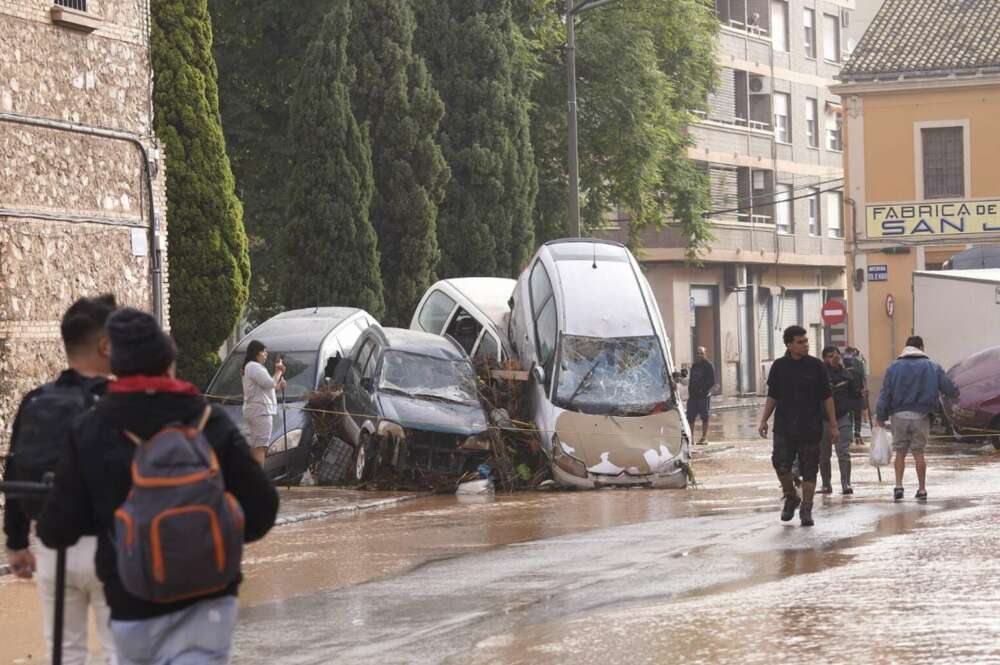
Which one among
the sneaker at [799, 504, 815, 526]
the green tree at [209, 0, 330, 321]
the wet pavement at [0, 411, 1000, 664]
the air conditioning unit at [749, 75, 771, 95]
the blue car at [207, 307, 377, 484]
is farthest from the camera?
the air conditioning unit at [749, 75, 771, 95]

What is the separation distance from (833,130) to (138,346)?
6366cm

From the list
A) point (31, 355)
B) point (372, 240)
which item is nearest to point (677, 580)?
point (31, 355)

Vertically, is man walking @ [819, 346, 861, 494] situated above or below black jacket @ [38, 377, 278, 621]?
below

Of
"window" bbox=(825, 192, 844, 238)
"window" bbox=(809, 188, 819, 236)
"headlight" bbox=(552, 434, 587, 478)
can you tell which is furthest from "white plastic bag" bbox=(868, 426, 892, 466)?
"window" bbox=(825, 192, 844, 238)

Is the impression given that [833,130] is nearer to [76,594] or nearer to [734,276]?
[734,276]

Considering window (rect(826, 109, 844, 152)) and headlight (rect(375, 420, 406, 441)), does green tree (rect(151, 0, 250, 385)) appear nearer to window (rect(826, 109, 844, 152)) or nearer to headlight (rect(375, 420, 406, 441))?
headlight (rect(375, 420, 406, 441))

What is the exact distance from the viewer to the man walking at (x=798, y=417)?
16672 millimetres

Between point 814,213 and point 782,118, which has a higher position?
point 782,118

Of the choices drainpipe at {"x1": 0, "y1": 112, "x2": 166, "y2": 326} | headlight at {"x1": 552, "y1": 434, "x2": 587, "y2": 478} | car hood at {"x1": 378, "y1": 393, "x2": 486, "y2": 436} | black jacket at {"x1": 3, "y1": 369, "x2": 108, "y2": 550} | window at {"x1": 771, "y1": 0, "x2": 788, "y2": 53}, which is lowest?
headlight at {"x1": 552, "y1": 434, "x2": 587, "y2": 478}

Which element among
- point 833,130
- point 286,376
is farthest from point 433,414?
point 833,130

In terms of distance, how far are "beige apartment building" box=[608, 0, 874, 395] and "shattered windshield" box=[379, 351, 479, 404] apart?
1245 inches

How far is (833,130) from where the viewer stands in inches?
2655

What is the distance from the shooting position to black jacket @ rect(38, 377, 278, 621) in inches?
217

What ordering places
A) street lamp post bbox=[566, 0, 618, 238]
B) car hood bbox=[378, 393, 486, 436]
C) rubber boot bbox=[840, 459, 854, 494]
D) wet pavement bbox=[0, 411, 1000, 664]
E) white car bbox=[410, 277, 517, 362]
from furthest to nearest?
street lamp post bbox=[566, 0, 618, 238], white car bbox=[410, 277, 517, 362], car hood bbox=[378, 393, 486, 436], rubber boot bbox=[840, 459, 854, 494], wet pavement bbox=[0, 411, 1000, 664]
